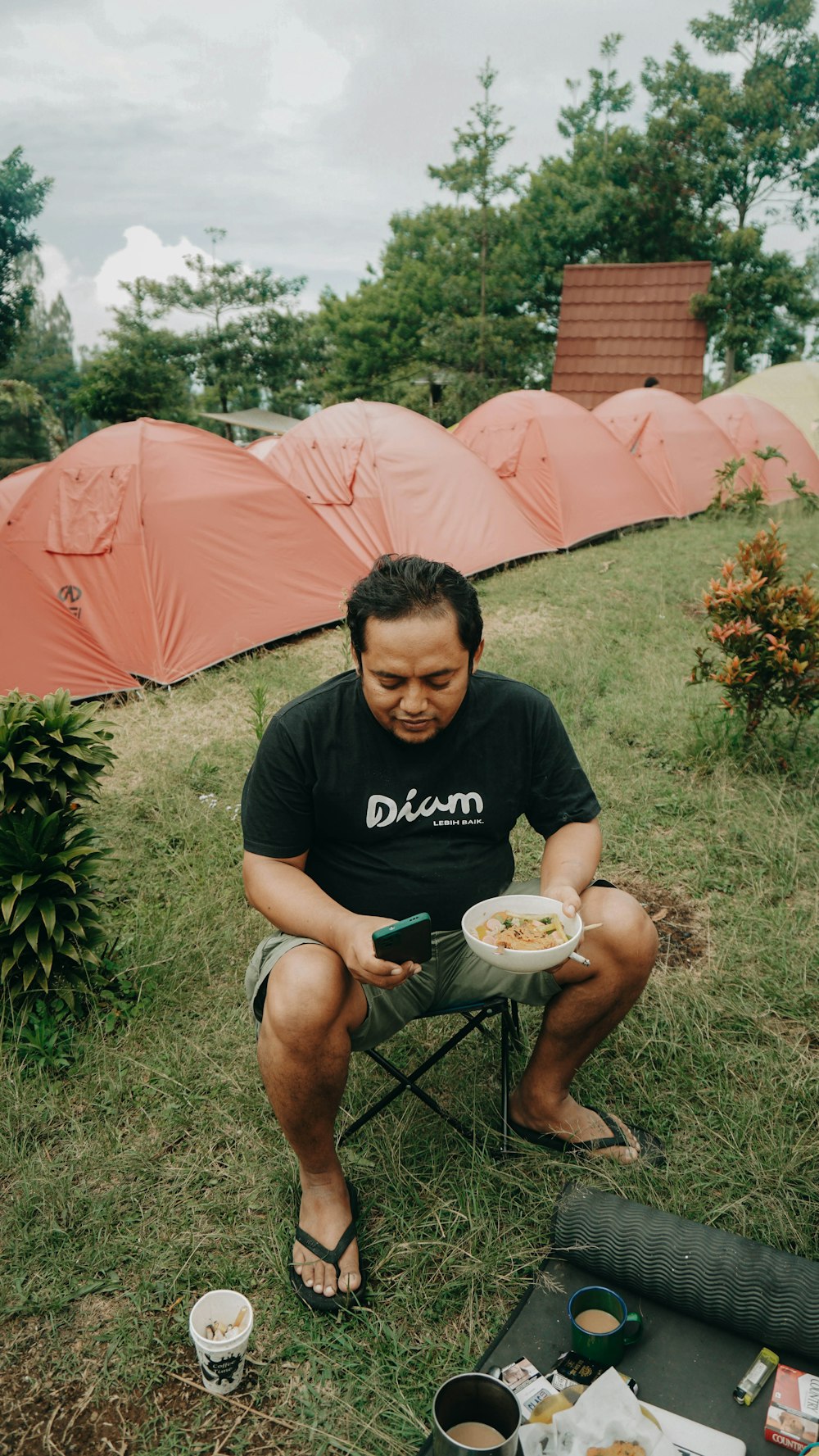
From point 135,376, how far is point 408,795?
2525cm

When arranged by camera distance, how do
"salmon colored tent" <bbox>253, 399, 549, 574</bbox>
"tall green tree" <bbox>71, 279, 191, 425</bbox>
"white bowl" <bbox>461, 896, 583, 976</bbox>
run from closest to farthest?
"white bowl" <bbox>461, 896, 583, 976</bbox>
"salmon colored tent" <bbox>253, 399, 549, 574</bbox>
"tall green tree" <bbox>71, 279, 191, 425</bbox>

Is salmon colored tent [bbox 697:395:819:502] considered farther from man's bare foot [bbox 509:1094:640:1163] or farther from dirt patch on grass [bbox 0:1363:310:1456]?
dirt patch on grass [bbox 0:1363:310:1456]

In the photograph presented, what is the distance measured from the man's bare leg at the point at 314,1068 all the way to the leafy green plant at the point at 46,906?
1020mm

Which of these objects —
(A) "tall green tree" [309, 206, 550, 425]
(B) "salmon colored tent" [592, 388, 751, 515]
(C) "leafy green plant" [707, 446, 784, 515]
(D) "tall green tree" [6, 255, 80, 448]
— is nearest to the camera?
(C) "leafy green plant" [707, 446, 784, 515]

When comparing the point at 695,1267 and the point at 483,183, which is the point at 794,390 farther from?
the point at 695,1267

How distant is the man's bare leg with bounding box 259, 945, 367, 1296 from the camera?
64.1 inches

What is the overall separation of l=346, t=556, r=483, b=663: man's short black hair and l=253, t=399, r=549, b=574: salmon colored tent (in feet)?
16.9

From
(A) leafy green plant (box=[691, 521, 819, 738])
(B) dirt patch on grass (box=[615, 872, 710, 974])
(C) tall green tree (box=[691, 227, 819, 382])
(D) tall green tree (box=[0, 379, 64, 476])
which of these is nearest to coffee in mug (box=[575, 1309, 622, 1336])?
(B) dirt patch on grass (box=[615, 872, 710, 974])

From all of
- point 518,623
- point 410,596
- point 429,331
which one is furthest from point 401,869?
point 429,331

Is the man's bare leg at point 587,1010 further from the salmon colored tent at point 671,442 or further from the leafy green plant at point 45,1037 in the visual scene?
the salmon colored tent at point 671,442

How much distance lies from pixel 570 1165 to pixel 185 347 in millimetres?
27533

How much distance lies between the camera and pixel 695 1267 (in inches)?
64.0

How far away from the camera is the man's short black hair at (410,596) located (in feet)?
5.64

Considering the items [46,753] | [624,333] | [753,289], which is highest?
[753,289]
